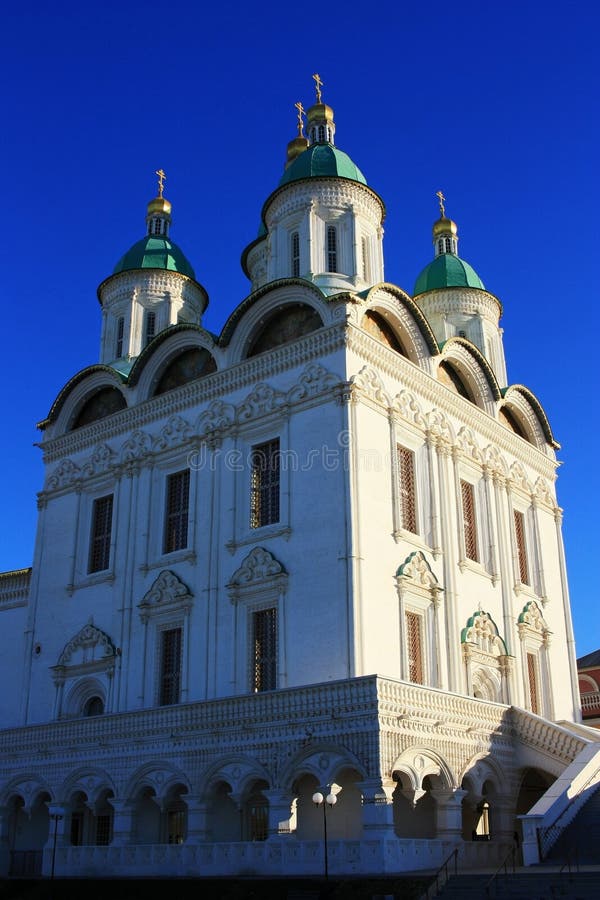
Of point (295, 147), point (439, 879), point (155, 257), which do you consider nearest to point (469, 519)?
point (439, 879)

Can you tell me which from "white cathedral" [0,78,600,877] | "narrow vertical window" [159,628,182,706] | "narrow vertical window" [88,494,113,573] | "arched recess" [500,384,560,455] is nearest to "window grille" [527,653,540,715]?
"white cathedral" [0,78,600,877]

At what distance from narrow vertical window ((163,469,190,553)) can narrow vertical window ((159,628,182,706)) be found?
6.67ft

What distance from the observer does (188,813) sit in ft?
63.6

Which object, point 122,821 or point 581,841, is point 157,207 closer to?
point 122,821

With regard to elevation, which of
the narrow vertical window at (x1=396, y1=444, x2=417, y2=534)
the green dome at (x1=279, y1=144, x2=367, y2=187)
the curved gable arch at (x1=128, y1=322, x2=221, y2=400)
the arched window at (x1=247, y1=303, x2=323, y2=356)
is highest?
the green dome at (x1=279, y1=144, x2=367, y2=187)

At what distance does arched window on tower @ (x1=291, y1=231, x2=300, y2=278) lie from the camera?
25.1 m

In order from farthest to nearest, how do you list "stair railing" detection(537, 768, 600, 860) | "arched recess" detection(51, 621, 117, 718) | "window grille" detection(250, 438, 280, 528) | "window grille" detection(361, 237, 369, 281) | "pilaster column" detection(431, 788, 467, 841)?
"window grille" detection(361, 237, 369, 281), "arched recess" detection(51, 621, 117, 718), "window grille" detection(250, 438, 280, 528), "pilaster column" detection(431, 788, 467, 841), "stair railing" detection(537, 768, 600, 860)

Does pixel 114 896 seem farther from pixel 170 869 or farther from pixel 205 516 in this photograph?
pixel 205 516

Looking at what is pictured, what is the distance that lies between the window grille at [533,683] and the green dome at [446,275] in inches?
448

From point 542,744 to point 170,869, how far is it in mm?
7803

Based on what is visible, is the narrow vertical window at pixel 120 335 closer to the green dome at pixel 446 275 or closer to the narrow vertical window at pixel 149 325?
the narrow vertical window at pixel 149 325

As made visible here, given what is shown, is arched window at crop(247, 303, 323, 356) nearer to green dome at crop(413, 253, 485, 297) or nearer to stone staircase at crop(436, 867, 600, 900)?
green dome at crop(413, 253, 485, 297)

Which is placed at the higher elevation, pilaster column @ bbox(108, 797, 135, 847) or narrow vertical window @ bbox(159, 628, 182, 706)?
narrow vertical window @ bbox(159, 628, 182, 706)

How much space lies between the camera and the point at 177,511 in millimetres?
23953
